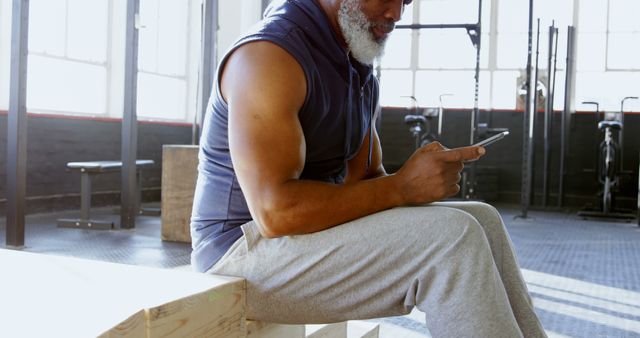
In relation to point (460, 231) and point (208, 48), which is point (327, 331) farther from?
point (208, 48)

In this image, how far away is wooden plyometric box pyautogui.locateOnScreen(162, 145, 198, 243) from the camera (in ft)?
12.6

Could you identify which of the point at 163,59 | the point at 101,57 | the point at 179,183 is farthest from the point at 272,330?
the point at 163,59

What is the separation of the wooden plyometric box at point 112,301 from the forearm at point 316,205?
0.44 feet

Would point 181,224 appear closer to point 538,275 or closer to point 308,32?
point 538,275

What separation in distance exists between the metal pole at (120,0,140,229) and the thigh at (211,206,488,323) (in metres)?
3.38

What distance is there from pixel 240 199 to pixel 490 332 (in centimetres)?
50

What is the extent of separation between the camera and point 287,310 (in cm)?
118

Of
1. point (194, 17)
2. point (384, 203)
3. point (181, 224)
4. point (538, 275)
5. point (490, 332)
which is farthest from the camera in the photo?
point (194, 17)

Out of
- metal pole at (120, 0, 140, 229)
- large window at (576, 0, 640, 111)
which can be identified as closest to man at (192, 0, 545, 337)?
metal pole at (120, 0, 140, 229)

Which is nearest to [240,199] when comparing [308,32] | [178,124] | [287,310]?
[287,310]

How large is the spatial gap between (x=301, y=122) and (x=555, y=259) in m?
3.07

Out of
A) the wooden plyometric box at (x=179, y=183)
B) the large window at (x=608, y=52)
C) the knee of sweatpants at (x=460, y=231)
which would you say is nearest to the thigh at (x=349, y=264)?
the knee of sweatpants at (x=460, y=231)

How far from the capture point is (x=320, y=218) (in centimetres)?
110

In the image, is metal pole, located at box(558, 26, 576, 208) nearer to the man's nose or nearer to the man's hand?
the man's nose
